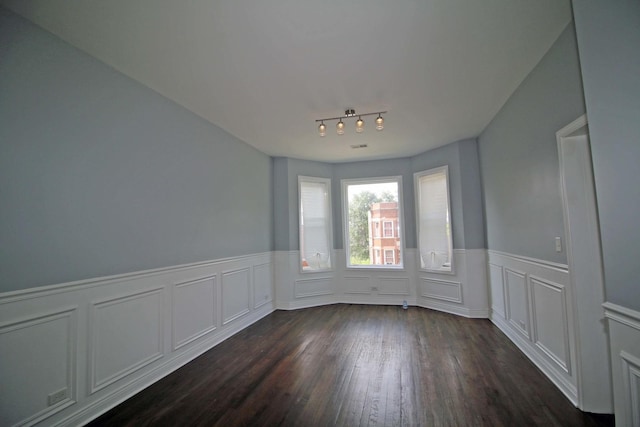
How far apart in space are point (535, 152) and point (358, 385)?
2.64 m

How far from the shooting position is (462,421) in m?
2.08

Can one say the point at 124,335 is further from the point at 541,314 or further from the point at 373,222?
the point at 373,222

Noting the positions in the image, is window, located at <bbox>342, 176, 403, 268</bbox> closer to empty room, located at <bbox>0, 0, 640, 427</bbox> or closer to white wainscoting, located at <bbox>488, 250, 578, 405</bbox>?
empty room, located at <bbox>0, 0, 640, 427</bbox>

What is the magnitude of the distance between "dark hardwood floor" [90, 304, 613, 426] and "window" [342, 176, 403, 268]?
1.85 meters

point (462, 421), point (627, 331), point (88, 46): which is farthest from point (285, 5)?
point (462, 421)

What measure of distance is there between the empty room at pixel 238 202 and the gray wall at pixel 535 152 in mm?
26

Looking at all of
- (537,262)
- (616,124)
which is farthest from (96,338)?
(537,262)

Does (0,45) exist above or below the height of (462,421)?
above

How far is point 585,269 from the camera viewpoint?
2.16 metres

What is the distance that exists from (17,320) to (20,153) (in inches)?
40.4

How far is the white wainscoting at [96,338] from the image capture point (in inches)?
71.0

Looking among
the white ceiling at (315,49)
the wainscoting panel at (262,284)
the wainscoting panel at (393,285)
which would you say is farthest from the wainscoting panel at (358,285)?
the white ceiling at (315,49)

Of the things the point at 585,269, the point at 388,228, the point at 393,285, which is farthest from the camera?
the point at 388,228

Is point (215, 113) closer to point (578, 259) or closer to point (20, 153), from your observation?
point (20, 153)
